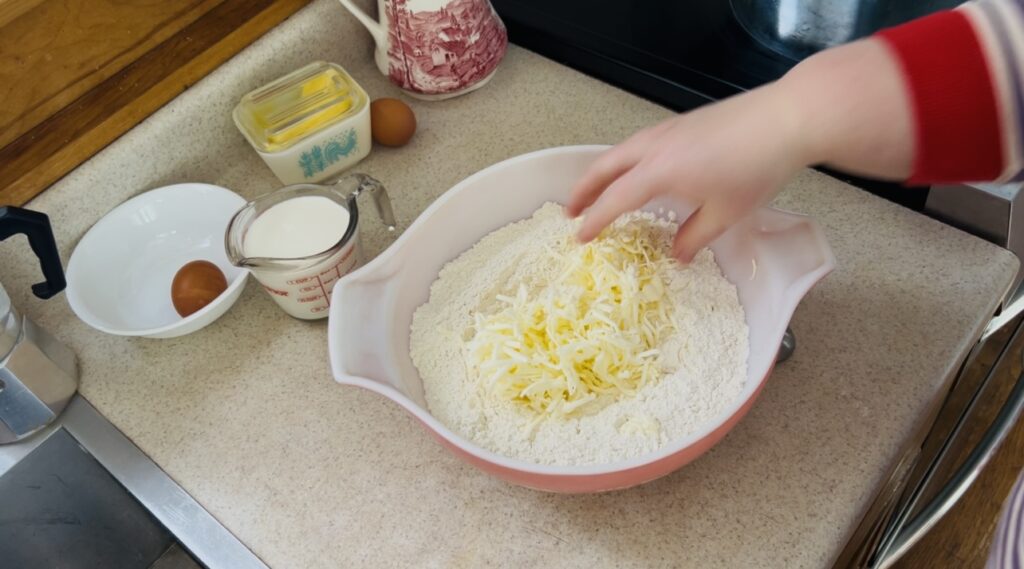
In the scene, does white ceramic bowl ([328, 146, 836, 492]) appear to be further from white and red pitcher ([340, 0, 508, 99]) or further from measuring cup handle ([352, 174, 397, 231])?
white and red pitcher ([340, 0, 508, 99])

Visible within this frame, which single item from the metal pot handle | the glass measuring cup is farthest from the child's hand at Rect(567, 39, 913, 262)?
the metal pot handle

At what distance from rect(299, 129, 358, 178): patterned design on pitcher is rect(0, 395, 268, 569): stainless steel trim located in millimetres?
328

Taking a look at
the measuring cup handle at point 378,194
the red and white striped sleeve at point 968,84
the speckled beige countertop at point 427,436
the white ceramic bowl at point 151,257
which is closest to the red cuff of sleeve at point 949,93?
the red and white striped sleeve at point 968,84

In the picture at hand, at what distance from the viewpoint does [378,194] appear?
2.72ft

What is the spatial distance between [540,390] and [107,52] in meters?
0.61

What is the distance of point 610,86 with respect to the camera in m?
0.99

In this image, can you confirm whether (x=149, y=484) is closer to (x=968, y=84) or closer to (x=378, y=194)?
(x=378, y=194)

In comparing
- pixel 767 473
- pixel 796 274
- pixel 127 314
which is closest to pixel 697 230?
pixel 796 274

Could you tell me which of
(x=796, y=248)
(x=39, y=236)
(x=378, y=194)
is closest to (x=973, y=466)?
(x=796, y=248)

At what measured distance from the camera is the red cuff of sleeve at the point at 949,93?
18.9 inches

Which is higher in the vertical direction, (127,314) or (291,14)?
(291,14)

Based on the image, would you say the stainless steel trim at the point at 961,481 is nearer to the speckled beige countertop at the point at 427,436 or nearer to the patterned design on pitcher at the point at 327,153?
the speckled beige countertop at the point at 427,436

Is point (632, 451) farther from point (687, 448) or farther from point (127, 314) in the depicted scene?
point (127, 314)

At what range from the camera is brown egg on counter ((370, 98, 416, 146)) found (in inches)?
36.8
